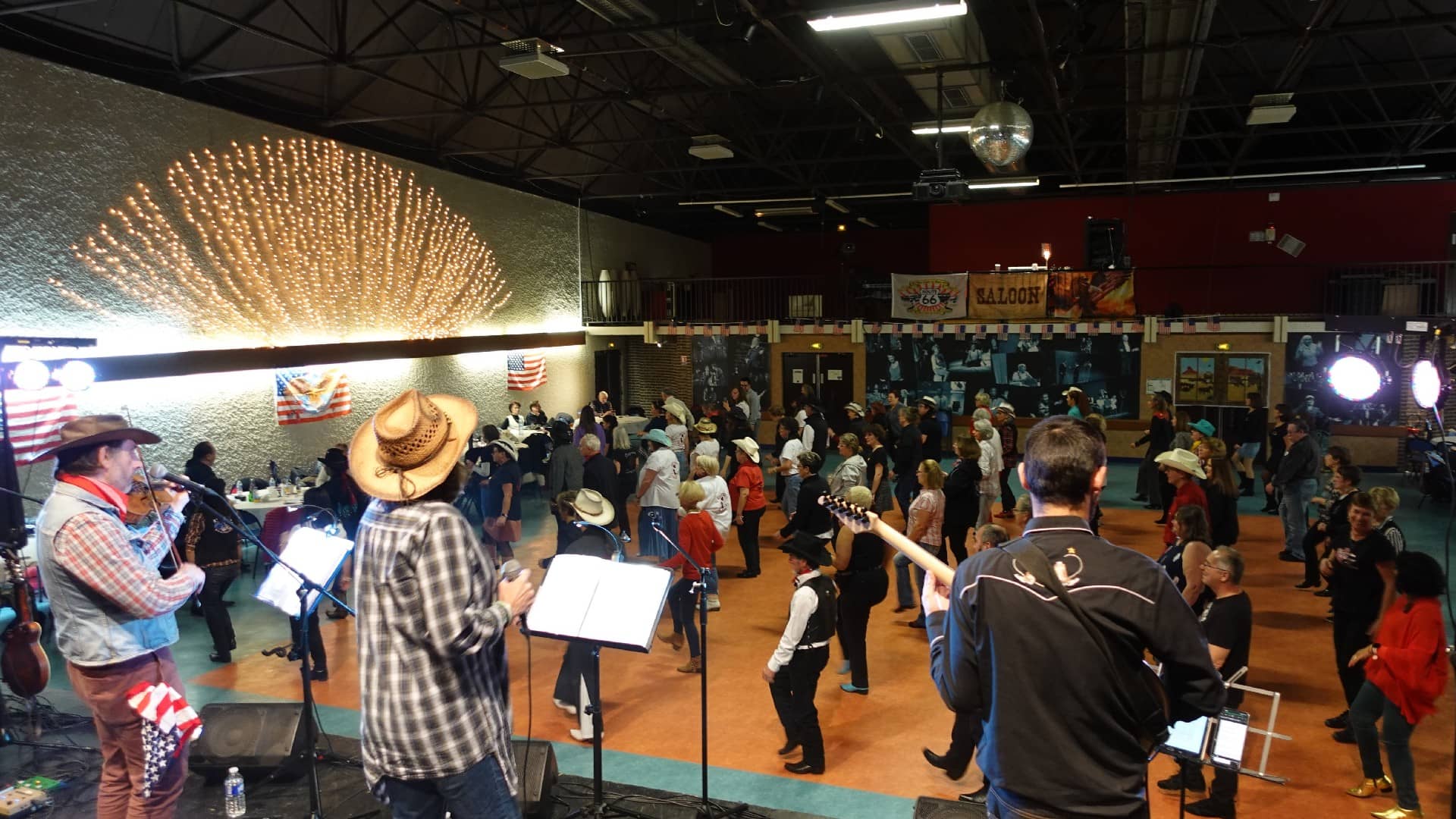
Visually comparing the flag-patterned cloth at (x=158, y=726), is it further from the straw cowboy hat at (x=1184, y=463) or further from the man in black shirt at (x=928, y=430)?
the man in black shirt at (x=928, y=430)

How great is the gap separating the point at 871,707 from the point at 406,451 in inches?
169

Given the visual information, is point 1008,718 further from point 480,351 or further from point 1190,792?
point 480,351

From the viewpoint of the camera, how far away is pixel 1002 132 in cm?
696

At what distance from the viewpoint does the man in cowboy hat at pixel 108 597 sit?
2996 millimetres

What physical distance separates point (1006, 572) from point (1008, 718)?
0.31m

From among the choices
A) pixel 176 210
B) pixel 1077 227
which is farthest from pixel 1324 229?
pixel 176 210

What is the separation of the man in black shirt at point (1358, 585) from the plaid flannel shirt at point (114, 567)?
557 centimetres

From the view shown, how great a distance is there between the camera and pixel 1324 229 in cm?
1662

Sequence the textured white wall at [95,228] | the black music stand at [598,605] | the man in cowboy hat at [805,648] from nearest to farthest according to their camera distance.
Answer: the black music stand at [598,605], the man in cowboy hat at [805,648], the textured white wall at [95,228]

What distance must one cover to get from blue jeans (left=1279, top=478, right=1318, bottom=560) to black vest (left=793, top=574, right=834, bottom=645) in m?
6.34

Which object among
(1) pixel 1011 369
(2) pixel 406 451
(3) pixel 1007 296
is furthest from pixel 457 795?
(1) pixel 1011 369

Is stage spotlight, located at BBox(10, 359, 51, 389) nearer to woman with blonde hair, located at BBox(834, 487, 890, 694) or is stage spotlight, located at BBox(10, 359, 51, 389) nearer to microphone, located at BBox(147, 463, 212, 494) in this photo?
microphone, located at BBox(147, 463, 212, 494)

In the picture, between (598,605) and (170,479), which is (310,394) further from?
(598,605)

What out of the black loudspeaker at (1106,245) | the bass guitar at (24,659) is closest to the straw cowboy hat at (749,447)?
the bass guitar at (24,659)
